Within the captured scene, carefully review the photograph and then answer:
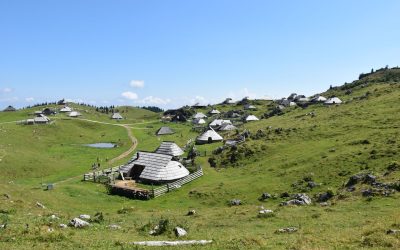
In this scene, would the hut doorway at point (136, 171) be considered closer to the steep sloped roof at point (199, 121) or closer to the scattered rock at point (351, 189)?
the scattered rock at point (351, 189)

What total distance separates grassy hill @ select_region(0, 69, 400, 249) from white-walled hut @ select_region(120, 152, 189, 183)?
10.9 ft

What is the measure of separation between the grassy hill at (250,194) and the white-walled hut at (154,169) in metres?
3.32

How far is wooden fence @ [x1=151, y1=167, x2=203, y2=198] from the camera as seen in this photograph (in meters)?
46.0

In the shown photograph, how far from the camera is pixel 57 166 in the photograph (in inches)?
2591

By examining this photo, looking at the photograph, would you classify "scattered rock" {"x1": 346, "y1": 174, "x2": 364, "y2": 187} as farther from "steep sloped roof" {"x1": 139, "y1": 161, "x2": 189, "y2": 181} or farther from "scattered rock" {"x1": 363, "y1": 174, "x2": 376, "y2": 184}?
"steep sloped roof" {"x1": 139, "y1": 161, "x2": 189, "y2": 181}

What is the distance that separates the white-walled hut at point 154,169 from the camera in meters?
51.7

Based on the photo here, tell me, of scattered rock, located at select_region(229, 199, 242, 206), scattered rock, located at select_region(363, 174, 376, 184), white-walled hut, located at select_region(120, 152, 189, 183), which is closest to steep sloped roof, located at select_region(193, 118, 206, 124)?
white-walled hut, located at select_region(120, 152, 189, 183)

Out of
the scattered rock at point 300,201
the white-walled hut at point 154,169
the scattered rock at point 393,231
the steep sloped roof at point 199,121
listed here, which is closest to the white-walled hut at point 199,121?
the steep sloped roof at point 199,121

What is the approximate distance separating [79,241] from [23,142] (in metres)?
76.3

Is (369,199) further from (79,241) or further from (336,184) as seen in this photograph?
(79,241)

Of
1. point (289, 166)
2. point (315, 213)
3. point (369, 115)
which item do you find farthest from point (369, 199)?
point (369, 115)

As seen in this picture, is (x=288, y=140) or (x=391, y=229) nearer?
(x=391, y=229)

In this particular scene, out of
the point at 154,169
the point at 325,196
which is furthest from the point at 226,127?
the point at 325,196

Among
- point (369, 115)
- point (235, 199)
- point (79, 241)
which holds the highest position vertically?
point (369, 115)
